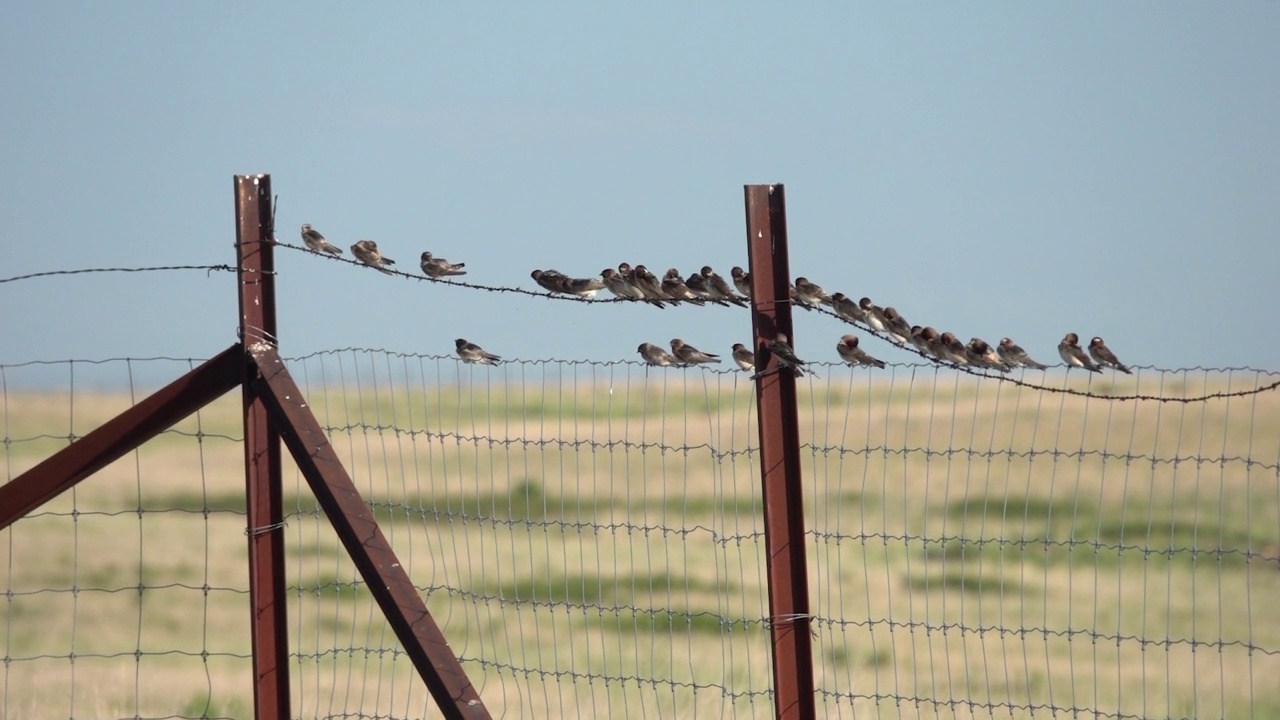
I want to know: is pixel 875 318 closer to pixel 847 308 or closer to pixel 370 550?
pixel 847 308

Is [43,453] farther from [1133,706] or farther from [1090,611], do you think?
[1133,706]

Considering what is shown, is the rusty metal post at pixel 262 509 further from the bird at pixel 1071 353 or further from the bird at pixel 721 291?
the bird at pixel 1071 353

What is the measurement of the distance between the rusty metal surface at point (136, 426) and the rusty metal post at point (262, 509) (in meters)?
0.12

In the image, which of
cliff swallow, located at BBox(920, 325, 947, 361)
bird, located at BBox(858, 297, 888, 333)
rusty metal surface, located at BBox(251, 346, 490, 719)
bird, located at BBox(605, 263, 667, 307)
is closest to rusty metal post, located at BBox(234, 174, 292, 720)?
rusty metal surface, located at BBox(251, 346, 490, 719)

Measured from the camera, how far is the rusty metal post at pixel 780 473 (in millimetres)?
4855

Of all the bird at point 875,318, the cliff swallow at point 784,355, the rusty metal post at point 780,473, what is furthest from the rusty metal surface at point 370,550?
the bird at point 875,318

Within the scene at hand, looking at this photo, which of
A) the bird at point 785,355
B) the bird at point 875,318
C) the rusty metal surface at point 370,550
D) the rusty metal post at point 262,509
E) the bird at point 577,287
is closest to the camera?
the bird at point 785,355

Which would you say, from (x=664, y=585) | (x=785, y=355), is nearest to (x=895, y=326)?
(x=785, y=355)

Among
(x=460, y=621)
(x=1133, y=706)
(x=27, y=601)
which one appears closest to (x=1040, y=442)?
(x=460, y=621)

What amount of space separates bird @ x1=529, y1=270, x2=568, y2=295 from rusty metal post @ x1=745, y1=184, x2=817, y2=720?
6958mm

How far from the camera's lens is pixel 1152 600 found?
1608cm

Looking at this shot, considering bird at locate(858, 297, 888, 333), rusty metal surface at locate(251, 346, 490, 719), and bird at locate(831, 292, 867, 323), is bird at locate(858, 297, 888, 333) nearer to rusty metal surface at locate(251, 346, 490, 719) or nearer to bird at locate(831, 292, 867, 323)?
bird at locate(831, 292, 867, 323)

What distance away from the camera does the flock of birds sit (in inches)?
226

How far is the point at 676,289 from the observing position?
614cm
